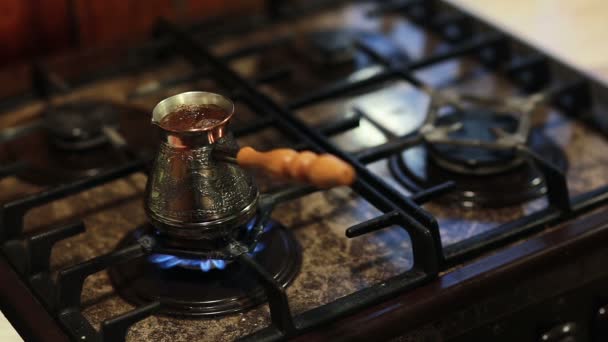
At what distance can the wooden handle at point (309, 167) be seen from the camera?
0.66m

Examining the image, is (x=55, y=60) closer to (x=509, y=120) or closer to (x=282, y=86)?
(x=282, y=86)

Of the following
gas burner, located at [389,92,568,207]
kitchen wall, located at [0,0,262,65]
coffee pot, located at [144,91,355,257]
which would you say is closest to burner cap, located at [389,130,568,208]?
gas burner, located at [389,92,568,207]

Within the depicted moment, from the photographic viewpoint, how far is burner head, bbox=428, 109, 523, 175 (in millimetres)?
982

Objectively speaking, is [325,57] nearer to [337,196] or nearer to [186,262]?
[337,196]

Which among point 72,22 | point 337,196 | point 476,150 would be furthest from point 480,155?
point 72,22

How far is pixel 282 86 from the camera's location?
3.93 feet

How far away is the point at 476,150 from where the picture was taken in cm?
101

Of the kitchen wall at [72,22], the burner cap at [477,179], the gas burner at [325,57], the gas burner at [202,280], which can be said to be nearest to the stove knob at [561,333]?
the burner cap at [477,179]

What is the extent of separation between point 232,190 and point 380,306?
17cm

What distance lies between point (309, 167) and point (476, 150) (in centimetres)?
39

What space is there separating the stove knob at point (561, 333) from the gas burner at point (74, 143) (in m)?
0.49

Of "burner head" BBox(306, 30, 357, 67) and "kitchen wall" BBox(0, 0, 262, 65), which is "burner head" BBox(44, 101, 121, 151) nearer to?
"kitchen wall" BBox(0, 0, 262, 65)

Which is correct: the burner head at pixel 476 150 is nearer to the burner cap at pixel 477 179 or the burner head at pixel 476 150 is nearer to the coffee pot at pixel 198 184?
the burner cap at pixel 477 179

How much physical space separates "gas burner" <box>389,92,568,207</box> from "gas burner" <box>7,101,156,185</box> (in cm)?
32
